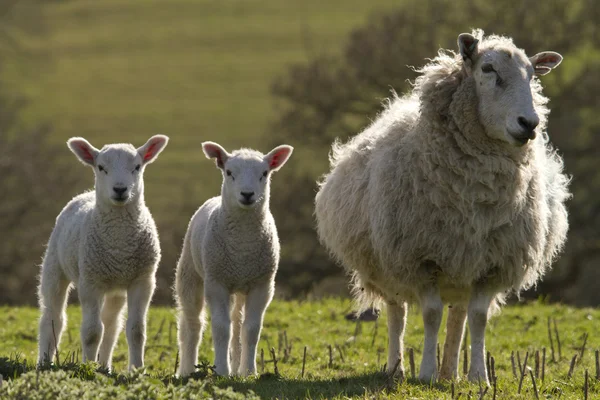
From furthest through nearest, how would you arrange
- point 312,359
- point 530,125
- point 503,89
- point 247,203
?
1. point 312,359
2. point 247,203
3. point 503,89
4. point 530,125

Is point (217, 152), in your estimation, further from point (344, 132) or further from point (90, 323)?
point (344, 132)

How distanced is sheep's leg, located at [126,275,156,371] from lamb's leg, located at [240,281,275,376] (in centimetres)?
84

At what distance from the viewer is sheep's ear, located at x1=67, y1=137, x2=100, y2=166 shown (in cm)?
810

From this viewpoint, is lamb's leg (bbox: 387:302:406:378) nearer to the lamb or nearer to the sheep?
the lamb

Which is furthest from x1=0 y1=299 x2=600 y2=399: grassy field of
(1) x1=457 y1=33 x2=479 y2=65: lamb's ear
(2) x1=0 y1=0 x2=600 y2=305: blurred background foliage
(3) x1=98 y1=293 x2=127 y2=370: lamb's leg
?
(2) x1=0 y1=0 x2=600 y2=305: blurred background foliage

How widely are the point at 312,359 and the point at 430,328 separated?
2.07 m

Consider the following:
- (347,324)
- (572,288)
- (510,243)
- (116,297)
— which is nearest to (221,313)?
(116,297)

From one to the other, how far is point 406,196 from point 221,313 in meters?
1.86

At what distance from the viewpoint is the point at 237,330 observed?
8.45 metres

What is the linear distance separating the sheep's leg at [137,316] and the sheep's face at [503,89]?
125 inches

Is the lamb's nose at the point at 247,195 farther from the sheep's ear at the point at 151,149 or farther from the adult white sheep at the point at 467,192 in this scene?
the adult white sheep at the point at 467,192

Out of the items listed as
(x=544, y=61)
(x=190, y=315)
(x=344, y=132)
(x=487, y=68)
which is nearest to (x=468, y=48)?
(x=487, y=68)

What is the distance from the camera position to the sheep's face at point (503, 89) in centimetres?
748

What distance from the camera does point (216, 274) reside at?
785 centimetres
